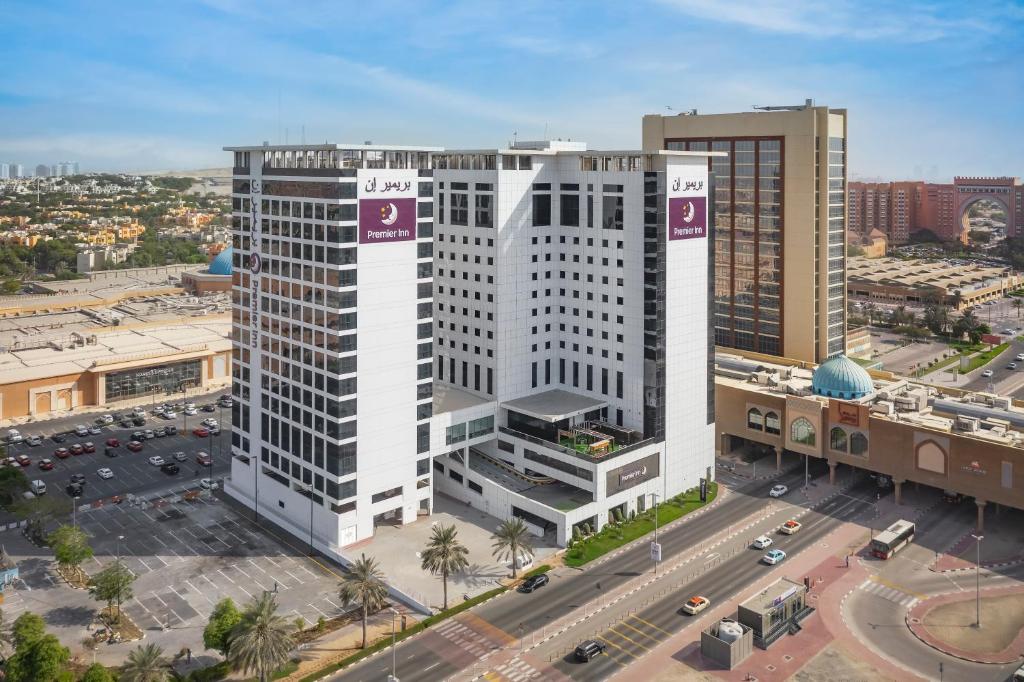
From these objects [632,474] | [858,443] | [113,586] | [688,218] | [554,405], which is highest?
[688,218]

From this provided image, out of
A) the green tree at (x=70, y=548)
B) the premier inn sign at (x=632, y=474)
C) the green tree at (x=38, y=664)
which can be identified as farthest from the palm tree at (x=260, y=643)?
the premier inn sign at (x=632, y=474)

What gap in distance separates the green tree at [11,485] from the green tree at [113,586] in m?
28.6

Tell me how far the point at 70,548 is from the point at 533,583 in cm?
4254

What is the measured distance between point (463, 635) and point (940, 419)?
6252 cm

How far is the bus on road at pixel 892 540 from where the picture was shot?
8450 centimetres

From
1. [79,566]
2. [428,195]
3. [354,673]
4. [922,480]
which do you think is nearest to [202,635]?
[354,673]

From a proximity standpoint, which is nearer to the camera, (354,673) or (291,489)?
(354,673)

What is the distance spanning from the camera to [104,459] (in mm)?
114438

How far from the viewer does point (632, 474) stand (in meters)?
94.6

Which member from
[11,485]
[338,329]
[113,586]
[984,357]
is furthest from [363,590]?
[984,357]

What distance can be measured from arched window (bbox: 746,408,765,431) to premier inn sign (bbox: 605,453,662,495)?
20824mm

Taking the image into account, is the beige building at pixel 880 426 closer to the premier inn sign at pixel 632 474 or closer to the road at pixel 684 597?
the road at pixel 684 597

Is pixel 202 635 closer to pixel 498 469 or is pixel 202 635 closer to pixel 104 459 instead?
pixel 498 469

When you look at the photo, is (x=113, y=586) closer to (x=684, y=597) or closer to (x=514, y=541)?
(x=514, y=541)
